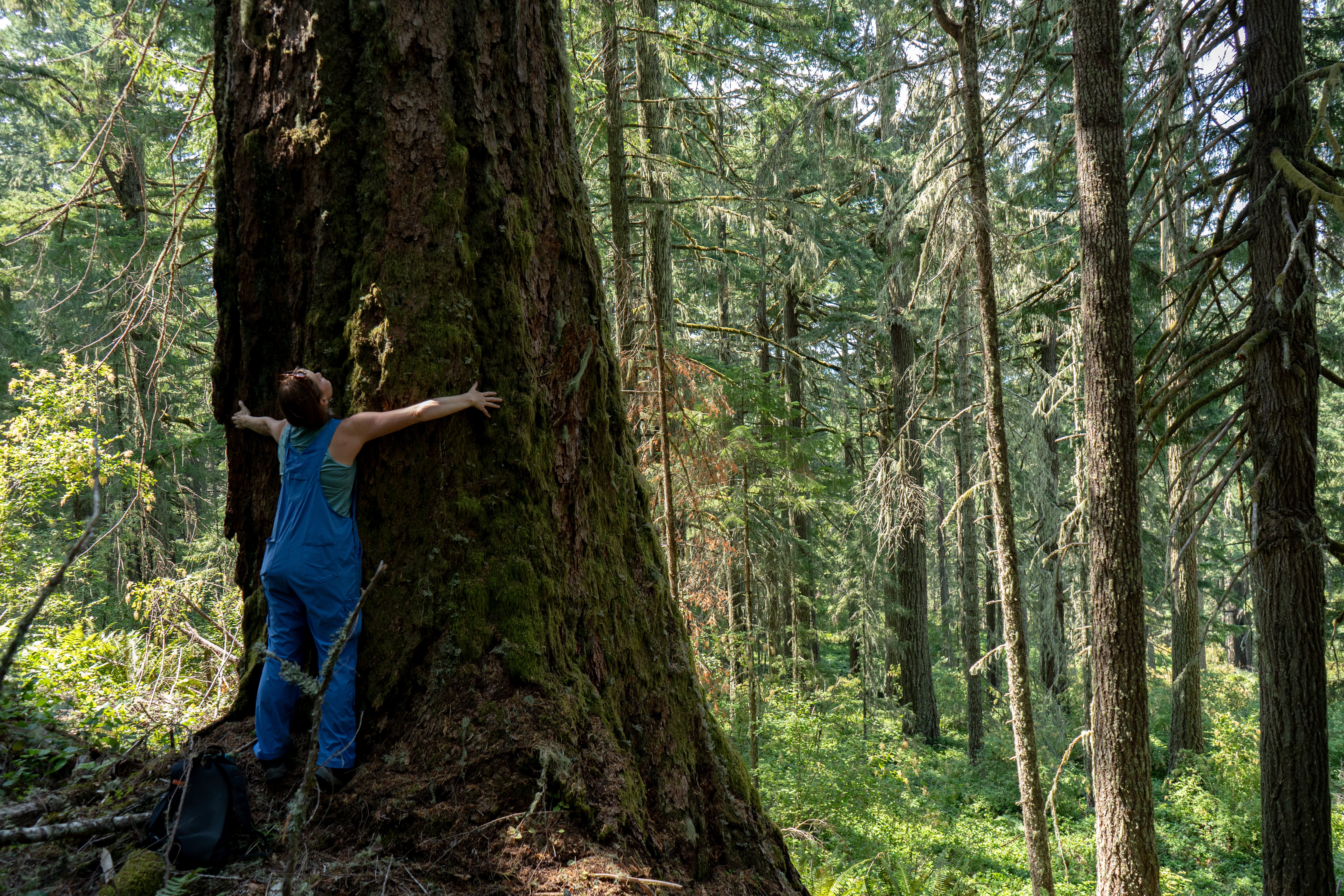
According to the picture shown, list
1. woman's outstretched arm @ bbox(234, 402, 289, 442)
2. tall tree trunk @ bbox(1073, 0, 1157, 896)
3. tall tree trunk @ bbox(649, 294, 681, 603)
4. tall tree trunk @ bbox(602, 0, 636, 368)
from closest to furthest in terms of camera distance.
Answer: woman's outstretched arm @ bbox(234, 402, 289, 442)
tall tree trunk @ bbox(1073, 0, 1157, 896)
tall tree trunk @ bbox(602, 0, 636, 368)
tall tree trunk @ bbox(649, 294, 681, 603)

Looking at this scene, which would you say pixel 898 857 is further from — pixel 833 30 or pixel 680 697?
pixel 833 30

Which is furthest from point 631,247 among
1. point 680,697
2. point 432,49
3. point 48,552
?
point 48,552

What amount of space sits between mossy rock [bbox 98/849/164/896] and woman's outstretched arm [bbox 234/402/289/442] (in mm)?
1553

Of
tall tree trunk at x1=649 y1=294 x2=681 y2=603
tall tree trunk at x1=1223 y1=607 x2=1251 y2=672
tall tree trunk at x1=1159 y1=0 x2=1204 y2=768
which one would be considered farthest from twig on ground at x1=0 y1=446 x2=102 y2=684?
tall tree trunk at x1=1223 y1=607 x2=1251 y2=672

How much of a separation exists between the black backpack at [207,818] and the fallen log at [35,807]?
0.45m

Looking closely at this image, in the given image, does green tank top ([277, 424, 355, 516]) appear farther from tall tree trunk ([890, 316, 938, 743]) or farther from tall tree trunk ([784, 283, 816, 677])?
tall tree trunk ([890, 316, 938, 743])

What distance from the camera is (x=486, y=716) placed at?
2.53 meters

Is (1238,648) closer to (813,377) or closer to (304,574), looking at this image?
(813,377)

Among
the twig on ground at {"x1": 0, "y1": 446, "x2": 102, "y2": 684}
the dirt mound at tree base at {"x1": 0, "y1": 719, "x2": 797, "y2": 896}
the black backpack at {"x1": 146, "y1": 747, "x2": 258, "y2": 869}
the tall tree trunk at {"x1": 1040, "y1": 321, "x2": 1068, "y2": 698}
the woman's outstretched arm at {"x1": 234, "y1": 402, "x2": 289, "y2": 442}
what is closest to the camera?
the twig on ground at {"x1": 0, "y1": 446, "x2": 102, "y2": 684}

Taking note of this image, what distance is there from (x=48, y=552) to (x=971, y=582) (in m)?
16.0

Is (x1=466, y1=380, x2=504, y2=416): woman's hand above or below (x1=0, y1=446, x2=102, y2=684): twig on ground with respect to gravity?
above

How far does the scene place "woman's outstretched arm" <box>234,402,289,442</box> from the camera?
3062 mm

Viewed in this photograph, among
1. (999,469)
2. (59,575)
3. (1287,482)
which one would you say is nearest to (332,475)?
(59,575)

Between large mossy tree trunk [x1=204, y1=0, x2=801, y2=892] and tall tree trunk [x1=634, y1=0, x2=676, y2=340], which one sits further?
tall tree trunk [x1=634, y1=0, x2=676, y2=340]
